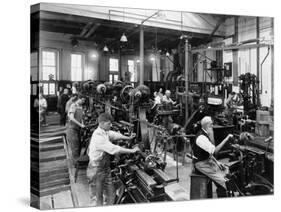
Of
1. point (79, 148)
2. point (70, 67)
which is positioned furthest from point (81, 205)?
point (70, 67)

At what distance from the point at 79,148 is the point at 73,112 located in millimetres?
427

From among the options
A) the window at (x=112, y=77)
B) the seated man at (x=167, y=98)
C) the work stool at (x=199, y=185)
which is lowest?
the work stool at (x=199, y=185)

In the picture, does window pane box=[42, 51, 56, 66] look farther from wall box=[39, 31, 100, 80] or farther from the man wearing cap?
the man wearing cap

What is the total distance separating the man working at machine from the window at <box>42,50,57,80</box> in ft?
2.45

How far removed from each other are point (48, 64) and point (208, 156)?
228 cm

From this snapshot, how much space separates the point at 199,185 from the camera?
389 cm

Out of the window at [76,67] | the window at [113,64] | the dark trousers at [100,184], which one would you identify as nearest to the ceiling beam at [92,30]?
the window at [76,67]

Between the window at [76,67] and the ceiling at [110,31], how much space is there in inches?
8.4

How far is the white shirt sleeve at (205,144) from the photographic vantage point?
3926mm

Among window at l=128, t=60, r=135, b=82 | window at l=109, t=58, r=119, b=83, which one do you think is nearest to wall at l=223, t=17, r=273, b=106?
window at l=128, t=60, r=135, b=82

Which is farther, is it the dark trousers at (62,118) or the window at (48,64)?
the dark trousers at (62,118)

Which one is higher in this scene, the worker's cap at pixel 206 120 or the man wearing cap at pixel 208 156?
the worker's cap at pixel 206 120

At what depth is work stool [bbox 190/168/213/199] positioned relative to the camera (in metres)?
3.87

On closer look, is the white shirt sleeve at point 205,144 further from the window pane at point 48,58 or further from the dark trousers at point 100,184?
the window pane at point 48,58
